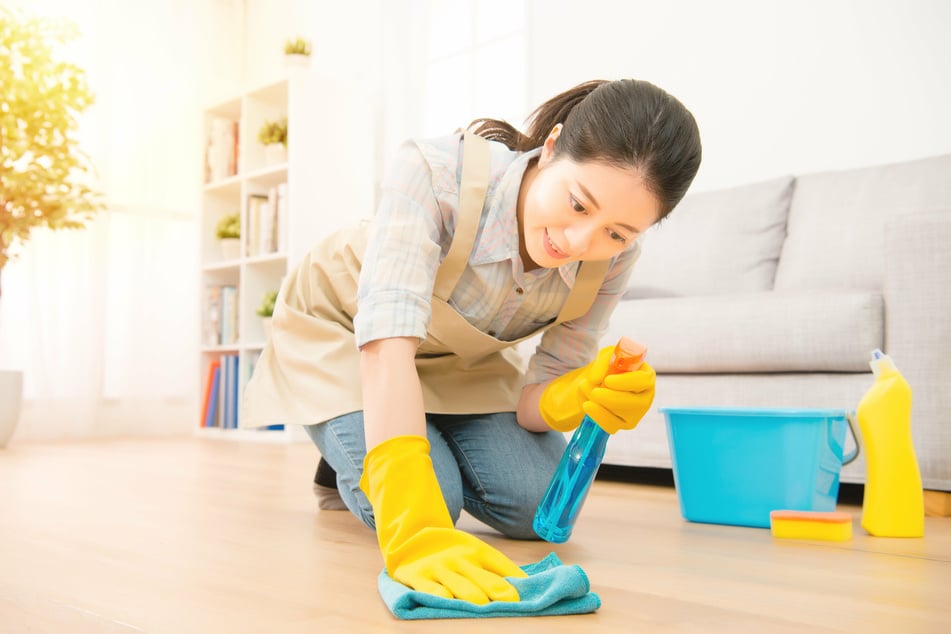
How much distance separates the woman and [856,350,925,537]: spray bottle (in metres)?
0.48

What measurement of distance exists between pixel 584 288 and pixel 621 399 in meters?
0.20

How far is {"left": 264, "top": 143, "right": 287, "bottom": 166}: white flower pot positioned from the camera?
389cm

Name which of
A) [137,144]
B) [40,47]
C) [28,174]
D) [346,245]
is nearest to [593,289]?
[346,245]

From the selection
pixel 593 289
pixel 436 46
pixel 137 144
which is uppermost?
pixel 436 46

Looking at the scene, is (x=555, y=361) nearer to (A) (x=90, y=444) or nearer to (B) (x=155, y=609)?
(B) (x=155, y=609)

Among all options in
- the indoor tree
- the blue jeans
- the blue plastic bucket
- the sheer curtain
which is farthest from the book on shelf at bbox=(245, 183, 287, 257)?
the blue plastic bucket

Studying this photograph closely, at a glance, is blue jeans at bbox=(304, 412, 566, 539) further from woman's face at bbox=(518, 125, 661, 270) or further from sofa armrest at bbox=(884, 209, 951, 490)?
sofa armrest at bbox=(884, 209, 951, 490)

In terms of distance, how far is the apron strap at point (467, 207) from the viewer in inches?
48.1

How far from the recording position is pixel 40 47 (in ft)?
10.9

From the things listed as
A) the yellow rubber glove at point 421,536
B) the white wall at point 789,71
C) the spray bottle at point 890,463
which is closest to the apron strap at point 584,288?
the yellow rubber glove at point 421,536

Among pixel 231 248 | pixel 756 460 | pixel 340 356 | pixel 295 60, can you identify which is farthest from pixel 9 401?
pixel 756 460

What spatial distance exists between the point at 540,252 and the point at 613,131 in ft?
0.61

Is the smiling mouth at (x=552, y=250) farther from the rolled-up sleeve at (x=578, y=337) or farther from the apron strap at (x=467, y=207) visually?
the rolled-up sleeve at (x=578, y=337)

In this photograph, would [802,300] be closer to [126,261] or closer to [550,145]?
[550,145]
